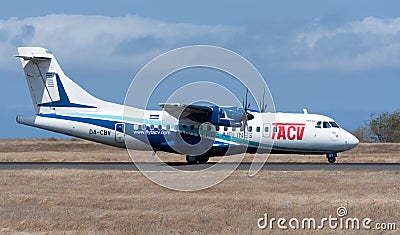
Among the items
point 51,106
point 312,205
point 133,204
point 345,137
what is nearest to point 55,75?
point 51,106

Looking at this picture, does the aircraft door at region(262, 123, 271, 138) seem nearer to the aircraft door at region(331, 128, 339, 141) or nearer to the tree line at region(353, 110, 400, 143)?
the aircraft door at region(331, 128, 339, 141)

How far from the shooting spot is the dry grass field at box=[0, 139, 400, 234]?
1598 cm

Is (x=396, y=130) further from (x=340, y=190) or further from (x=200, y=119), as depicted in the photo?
(x=340, y=190)

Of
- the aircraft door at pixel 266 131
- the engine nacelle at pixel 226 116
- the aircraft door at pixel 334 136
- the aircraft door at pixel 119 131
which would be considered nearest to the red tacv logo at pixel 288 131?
the aircraft door at pixel 266 131

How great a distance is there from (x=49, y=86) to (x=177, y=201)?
1974 centimetres

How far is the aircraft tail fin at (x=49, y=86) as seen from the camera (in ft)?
125

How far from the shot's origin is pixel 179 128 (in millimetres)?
37094

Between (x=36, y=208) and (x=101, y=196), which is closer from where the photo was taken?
(x=36, y=208)

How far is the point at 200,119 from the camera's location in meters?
36.7

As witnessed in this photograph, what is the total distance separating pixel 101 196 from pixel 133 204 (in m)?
2.37

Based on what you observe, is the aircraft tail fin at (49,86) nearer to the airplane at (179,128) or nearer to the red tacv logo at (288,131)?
the airplane at (179,128)
